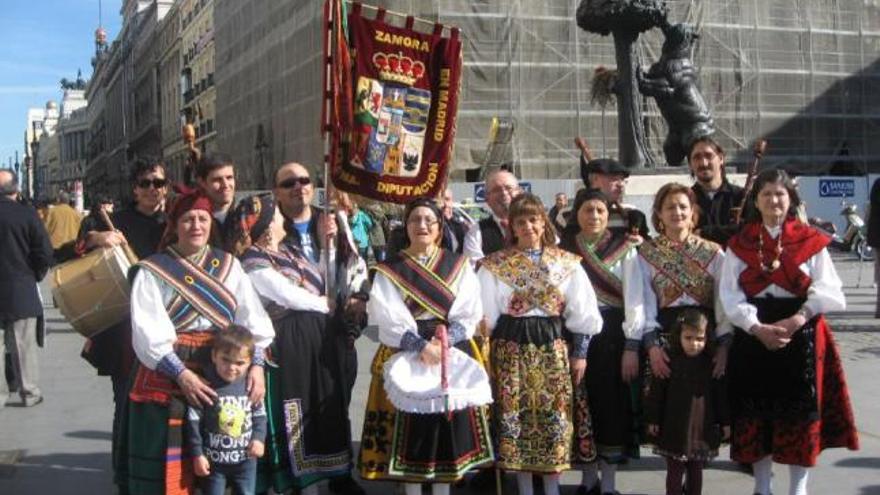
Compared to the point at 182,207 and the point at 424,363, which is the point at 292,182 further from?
the point at 424,363

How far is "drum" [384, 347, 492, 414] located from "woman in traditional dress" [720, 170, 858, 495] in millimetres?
1258

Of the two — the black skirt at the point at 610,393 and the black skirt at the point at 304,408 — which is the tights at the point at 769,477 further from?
the black skirt at the point at 304,408

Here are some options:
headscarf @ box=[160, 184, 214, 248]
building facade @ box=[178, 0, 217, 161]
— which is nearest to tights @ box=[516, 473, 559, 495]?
headscarf @ box=[160, 184, 214, 248]

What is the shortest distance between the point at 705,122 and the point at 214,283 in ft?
45.8

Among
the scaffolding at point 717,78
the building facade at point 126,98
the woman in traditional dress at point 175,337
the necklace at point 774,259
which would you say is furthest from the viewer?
the building facade at point 126,98

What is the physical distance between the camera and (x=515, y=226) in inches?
201

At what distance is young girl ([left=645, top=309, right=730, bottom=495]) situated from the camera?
494cm

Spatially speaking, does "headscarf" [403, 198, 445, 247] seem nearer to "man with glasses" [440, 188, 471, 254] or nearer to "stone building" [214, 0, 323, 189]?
"man with glasses" [440, 188, 471, 254]

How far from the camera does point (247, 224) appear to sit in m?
5.02

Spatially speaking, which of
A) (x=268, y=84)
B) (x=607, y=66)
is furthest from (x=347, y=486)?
(x=268, y=84)

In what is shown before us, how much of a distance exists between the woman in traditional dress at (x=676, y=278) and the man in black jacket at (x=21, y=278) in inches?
202

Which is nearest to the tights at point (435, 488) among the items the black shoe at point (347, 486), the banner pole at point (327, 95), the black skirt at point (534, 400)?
the black skirt at point (534, 400)

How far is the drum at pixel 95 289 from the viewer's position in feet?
16.1

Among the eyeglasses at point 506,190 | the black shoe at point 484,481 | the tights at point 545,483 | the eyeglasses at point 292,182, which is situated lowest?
the black shoe at point 484,481
